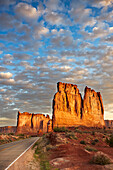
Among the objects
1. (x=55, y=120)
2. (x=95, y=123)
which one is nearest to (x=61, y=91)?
(x=55, y=120)

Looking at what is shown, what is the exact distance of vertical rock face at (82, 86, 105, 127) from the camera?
72312 mm

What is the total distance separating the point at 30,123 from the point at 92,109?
146 ft

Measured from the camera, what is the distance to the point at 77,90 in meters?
77.2

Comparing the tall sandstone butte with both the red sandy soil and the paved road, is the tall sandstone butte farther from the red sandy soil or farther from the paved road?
the red sandy soil

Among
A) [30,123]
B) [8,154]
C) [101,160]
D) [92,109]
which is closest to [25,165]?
[101,160]

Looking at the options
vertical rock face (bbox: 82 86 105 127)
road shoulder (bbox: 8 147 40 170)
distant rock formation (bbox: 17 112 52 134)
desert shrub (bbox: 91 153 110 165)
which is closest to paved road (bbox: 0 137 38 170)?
road shoulder (bbox: 8 147 40 170)

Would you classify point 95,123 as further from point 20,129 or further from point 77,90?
point 20,129

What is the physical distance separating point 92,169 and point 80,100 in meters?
69.1

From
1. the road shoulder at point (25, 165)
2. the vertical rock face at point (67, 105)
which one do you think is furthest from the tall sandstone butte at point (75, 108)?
the road shoulder at point (25, 165)

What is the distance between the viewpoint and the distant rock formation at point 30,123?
96.2m

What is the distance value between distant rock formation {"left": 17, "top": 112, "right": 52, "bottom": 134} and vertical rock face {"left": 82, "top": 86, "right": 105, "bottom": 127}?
3093 cm

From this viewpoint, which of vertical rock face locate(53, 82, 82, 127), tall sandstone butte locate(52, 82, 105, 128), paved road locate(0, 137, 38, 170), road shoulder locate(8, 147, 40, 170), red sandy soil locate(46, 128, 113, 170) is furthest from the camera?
tall sandstone butte locate(52, 82, 105, 128)

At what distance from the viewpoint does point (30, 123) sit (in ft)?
333

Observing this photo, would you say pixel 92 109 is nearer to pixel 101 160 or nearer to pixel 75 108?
pixel 75 108
